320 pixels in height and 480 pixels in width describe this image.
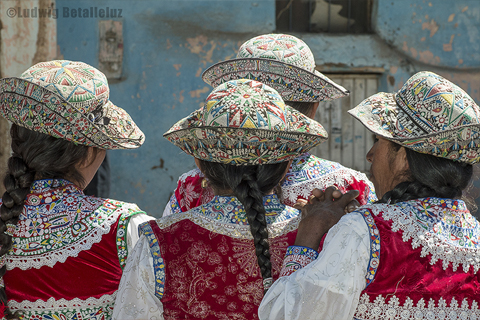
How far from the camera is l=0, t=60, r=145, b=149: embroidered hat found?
1989 mm

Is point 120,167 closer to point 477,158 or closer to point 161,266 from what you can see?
point 161,266

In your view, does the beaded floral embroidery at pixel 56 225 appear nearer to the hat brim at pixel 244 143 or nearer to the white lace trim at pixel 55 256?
the white lace trim at pixel 55 256

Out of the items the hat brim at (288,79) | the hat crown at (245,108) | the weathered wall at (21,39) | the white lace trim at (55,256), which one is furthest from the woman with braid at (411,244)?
the weathered wall at (21,39)

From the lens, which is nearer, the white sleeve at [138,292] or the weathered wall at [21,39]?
the white sleeve at [138,292]

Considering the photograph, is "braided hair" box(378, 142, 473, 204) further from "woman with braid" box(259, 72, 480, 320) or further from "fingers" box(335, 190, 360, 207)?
"fingers" box(335, 190, 360, 207)

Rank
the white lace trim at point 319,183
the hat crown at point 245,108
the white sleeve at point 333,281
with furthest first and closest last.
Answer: the white lace trim at point 319,183
the hat crown at point 245,108
the white sleeve at point 333,281

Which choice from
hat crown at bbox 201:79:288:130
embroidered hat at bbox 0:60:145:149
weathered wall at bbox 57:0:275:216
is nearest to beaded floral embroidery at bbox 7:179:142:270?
embroidered hat at bbox 0:60:145:149

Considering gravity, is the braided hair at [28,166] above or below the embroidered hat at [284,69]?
below

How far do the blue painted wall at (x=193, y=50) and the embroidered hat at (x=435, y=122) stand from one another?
4.64m

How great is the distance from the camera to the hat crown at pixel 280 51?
2631 millimetres

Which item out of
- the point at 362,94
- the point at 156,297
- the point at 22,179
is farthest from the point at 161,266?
the point at 362,94

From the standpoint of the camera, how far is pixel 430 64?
6.41 metres

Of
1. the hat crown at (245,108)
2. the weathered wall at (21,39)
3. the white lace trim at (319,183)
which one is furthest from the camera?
the weathered wall at (21,39)

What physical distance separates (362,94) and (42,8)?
3.93 m
